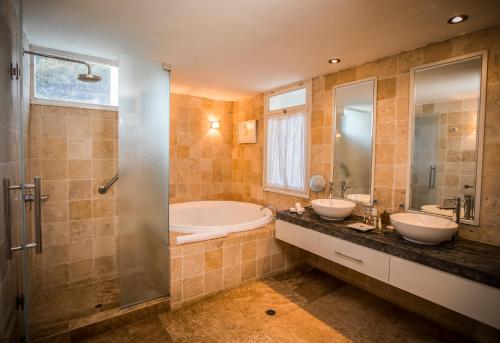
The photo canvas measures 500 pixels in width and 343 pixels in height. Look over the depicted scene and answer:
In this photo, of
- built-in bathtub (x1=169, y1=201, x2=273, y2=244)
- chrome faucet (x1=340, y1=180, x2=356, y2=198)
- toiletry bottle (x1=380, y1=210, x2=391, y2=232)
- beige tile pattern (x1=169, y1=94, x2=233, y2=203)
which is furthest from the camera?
beige tile pattern (x1=169, y1=94, x2=233, y2=203)

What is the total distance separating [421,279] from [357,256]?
452 millimetres

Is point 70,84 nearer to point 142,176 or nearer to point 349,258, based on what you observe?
point 142,176

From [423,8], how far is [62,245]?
3.63m

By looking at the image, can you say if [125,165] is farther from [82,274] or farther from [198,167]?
[198,167]

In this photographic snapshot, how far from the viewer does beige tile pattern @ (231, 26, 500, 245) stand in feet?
5.98

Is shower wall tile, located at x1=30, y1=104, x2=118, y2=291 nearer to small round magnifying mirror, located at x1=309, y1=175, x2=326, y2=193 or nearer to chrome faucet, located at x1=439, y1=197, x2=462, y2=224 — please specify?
small round magnifying mirror, located at x1=309, y1=175, x2=326, y2=193

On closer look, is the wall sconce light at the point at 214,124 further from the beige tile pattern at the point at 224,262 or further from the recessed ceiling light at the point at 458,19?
the recessed ceiling light at the point at 458,19

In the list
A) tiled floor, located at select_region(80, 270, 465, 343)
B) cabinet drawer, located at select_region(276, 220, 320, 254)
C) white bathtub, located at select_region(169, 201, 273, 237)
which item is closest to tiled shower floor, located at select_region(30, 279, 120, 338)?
tiled floor, located at select_region(80, 270, 465, 343)

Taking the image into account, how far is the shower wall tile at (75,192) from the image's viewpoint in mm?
2531

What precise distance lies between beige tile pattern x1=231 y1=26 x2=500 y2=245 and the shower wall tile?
203 cm

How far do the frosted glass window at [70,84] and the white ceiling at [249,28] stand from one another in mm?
311

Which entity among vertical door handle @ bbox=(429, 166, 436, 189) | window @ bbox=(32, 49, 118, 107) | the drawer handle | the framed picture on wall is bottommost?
the drawer handle

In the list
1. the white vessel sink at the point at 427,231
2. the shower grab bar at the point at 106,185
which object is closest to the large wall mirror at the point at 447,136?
the white vessel sink at the point at 427,231

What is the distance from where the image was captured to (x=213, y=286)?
8.16 ft
